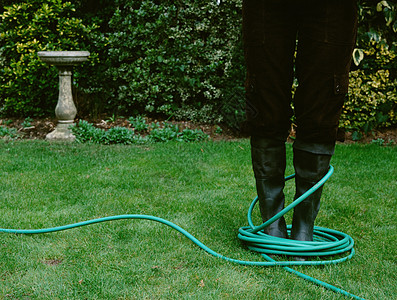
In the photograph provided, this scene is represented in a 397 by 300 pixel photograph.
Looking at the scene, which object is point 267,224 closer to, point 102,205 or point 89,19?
point 102,205

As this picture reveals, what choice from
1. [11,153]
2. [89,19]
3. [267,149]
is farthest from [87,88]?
[267,149]

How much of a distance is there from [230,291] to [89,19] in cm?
506

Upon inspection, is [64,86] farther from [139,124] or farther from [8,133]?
[139,124]

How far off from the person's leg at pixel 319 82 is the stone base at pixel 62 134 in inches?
141

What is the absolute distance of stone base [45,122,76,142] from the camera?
5160mm

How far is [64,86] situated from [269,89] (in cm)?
398

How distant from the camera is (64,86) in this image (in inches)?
215

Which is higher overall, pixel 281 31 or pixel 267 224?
pixel 281 31

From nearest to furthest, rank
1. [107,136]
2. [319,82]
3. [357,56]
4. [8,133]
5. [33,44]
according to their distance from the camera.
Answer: [319,82] < [357,56] < [107,136] < [8,133] < [33,44]

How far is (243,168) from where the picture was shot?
3785 mm

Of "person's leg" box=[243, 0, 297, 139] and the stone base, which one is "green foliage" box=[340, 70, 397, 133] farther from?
"person's leg" box=[243, 0, 297, 139]

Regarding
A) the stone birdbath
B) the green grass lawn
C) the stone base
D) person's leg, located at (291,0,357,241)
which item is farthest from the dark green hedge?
person's leg, located at (291,0,357,241)

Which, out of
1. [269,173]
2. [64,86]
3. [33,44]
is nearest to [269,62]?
[269,173]

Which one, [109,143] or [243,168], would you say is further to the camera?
[109,143]
